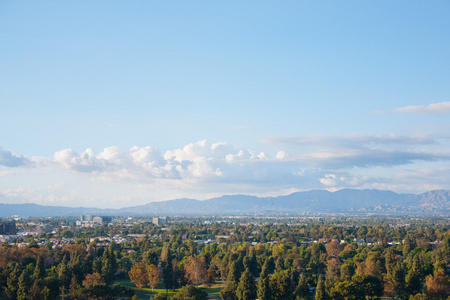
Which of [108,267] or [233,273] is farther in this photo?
[108,267]

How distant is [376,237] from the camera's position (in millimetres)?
100188

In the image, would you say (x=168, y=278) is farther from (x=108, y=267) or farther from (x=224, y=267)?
(x=224, y=267)

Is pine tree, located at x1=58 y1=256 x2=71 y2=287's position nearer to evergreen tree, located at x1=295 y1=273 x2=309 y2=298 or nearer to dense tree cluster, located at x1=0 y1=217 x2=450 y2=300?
dense tree cluster, located at x1=0 y1=217 x2=450 y2=300

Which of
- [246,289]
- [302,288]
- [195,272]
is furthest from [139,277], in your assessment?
[302,288]

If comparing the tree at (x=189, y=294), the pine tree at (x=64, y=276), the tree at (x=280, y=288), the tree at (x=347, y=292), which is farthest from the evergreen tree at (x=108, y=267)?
the tree at (x=347, y=292)

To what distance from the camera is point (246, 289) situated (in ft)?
133

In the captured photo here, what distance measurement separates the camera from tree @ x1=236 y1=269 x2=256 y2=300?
40.3m

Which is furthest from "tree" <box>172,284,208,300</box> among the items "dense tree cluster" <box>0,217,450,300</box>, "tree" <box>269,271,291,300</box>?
"tree" <box>269,271,291,300</box>

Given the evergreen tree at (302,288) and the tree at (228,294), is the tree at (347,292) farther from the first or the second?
the tree at (228,294)

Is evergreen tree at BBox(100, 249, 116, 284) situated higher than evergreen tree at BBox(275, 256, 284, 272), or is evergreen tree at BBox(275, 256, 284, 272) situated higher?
Result: evergreen tree at BBox(100, 249, 116, 284)

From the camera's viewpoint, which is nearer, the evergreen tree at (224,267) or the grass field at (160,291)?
the grass field at (160,291)

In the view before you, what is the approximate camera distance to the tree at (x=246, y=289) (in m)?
40.3

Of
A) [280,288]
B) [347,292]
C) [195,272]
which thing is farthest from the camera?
[195,272]

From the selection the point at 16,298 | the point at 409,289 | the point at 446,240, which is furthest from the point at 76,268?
the point at 446,240
